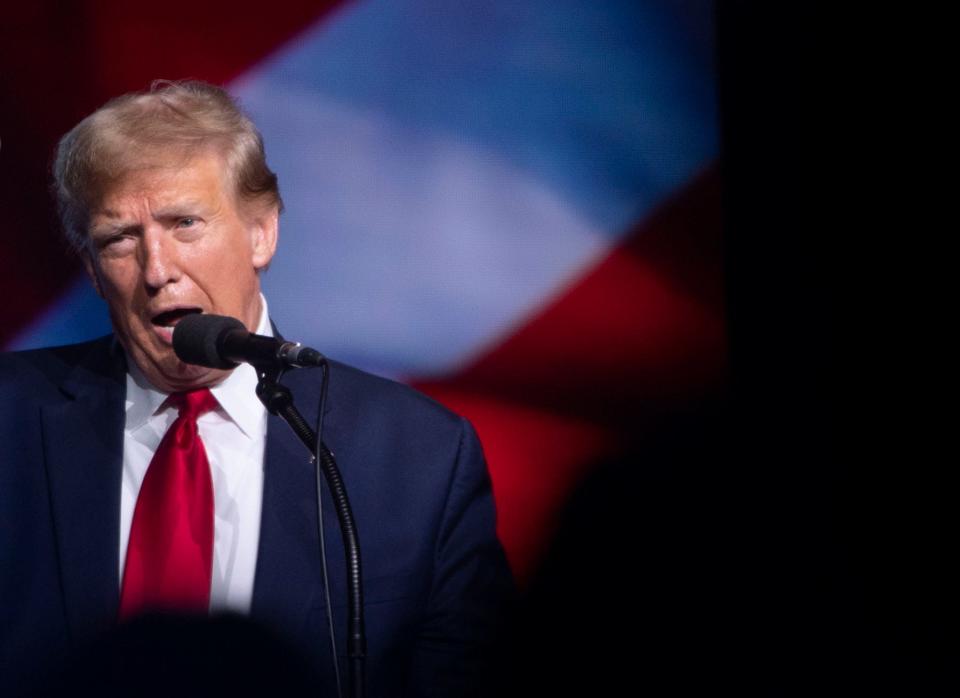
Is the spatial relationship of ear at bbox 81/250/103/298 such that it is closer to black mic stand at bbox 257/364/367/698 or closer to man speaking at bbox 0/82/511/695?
man speaking at bbox 0/82/511/695

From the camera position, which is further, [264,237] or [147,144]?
[264,237]

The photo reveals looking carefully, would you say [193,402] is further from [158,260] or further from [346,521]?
[346,521]

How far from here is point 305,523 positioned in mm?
1919

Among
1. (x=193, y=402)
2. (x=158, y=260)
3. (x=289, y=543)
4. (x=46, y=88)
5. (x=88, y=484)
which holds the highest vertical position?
(x=46, y=88)

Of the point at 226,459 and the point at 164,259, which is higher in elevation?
the point at 164,259

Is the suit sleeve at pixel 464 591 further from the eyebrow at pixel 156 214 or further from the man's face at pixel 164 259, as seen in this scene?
the eyebrow at pixel 156 214

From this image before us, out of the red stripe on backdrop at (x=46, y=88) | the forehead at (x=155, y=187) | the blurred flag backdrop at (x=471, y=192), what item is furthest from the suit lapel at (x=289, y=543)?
the red stripe on backdrop at (x=46, y=88)

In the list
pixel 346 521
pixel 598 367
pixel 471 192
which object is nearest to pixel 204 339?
pixel 346 521

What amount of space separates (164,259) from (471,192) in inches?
27.8

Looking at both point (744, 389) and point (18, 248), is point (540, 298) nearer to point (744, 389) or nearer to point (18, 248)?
point (744, 389)

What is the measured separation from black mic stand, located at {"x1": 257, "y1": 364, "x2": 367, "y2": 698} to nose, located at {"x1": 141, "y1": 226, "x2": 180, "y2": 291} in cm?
57

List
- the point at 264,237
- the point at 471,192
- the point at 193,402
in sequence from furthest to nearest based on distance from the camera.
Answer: the point at 471,192, the point at 264,237, the point at 193,402

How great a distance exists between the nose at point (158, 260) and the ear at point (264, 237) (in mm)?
203

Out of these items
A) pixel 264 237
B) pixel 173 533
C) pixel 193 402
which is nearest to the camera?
pixel 173 533
